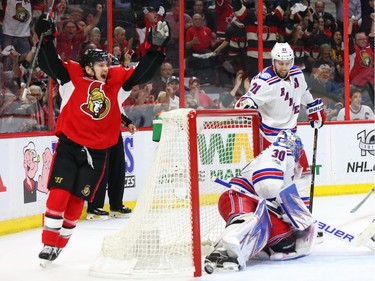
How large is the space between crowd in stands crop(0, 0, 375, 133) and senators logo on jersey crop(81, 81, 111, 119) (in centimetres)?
195

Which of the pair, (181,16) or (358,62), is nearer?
(181,16)

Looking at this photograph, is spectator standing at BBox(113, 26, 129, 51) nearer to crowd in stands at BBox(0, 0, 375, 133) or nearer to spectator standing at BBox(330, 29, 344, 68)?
crowd in stands at BBox(0, 0, 375, 133)

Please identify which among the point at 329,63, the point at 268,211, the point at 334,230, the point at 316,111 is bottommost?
the point at 334,230

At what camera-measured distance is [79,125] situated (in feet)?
16.0

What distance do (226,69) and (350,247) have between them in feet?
11.7

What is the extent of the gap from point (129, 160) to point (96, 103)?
262 cm

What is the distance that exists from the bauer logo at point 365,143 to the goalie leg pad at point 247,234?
3.89 m

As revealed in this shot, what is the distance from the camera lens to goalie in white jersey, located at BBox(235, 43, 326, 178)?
5598 mm

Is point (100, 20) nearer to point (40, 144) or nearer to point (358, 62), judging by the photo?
point (40, 144)

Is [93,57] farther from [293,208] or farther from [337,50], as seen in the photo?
[337,50]

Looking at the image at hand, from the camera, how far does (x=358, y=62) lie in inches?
367

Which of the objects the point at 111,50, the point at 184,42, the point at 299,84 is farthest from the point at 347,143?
the point at 299,84

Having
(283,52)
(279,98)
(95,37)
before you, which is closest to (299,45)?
(95,37)

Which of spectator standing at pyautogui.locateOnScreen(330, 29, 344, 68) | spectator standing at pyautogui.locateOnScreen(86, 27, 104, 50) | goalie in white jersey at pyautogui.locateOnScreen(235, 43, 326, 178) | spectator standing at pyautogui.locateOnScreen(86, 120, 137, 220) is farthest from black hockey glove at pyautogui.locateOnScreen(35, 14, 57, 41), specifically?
spectator standing at pyautogui.locateOnScreen(330, 29, 344, 68)
